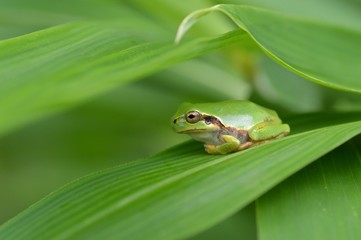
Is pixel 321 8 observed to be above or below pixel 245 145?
above

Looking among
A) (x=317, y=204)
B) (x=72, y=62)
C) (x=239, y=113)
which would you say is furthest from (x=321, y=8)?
(x=72, y=62)

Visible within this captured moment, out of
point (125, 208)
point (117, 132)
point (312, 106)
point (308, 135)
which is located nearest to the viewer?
point (125, 208)

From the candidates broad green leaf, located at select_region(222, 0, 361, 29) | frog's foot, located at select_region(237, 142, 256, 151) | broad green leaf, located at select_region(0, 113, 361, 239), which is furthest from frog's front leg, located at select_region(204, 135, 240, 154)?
broad green leaf, located at select_region(222, 0, 361, 29)

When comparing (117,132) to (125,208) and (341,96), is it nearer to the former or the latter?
(341,96)

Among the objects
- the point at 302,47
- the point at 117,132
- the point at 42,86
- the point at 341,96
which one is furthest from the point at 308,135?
the point at 117,132

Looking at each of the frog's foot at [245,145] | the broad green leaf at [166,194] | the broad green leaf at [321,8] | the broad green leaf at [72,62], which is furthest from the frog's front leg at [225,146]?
the broad green leaf at [321,8]

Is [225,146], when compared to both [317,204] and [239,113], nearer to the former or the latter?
[239,113]

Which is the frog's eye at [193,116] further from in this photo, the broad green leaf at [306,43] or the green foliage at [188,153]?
the broad green leaf at [306,43]
